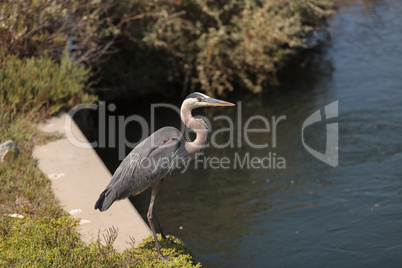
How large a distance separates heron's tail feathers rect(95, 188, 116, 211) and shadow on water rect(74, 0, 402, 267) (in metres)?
2.16

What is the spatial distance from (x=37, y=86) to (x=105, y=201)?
4156 mm

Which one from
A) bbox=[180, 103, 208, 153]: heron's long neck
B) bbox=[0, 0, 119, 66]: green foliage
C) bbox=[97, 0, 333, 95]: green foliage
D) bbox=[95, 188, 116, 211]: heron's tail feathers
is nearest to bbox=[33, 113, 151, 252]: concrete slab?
bbox=[95, 188, 116, 211]: heron's tail feathers

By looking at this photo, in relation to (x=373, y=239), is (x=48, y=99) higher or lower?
higher

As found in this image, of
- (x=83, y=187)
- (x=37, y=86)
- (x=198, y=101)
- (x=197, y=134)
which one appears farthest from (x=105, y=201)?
(x=37, y=86)

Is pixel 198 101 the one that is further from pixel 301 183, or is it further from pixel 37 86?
pixel 37 86

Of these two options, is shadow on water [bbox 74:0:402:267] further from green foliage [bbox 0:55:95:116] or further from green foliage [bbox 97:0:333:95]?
green foliage [bbox 0:55:95:116]

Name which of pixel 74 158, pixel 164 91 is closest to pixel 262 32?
pixel 164 91

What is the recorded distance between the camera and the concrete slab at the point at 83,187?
238 inches

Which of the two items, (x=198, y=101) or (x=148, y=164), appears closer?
(x=148, y=164)

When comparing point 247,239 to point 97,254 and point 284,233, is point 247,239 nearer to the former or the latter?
point 284,233

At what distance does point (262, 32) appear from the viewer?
1203 cm

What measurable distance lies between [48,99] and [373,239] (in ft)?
18.3

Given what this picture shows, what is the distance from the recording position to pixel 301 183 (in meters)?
9.09

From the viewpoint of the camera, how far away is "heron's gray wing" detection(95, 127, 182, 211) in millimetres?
5711
